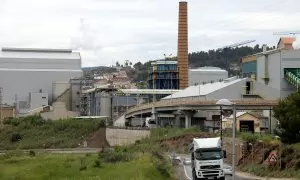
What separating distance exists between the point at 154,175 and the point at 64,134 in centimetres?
7522

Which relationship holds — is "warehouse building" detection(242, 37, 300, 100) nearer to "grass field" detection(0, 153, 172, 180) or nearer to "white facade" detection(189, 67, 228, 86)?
"grass field" detection(0, 153, 172, 180)

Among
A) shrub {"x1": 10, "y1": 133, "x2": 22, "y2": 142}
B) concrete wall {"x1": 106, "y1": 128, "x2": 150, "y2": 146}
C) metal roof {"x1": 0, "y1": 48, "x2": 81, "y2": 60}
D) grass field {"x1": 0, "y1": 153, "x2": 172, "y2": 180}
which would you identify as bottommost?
shrub {"x1": 10, "y1": 133, "x2": 22, "y2": 142}

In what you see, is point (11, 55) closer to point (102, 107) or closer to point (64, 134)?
point (102, 107)

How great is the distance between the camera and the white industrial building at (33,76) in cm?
15671

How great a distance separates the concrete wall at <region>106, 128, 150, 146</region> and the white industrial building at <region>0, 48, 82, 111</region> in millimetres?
48502

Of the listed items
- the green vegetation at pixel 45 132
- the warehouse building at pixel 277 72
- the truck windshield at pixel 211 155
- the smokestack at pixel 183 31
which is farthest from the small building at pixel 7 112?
Answer: the truck windshield at pixel 211 155

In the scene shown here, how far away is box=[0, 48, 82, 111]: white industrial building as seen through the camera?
156712mm

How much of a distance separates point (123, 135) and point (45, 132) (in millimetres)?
22659

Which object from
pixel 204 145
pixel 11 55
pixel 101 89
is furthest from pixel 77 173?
pixel 11 55

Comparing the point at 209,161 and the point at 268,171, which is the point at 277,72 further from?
the point at 209,161

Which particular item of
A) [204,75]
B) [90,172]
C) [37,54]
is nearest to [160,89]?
[204,75]

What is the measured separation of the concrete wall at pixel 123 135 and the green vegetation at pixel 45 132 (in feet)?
22.7

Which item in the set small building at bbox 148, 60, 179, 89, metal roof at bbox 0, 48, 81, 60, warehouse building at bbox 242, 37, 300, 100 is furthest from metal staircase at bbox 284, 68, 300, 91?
metal roof at bbox 0, 48, 81, 60

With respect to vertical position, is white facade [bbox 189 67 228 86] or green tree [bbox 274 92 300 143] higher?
white facade [bbox 189 67 228 86]
